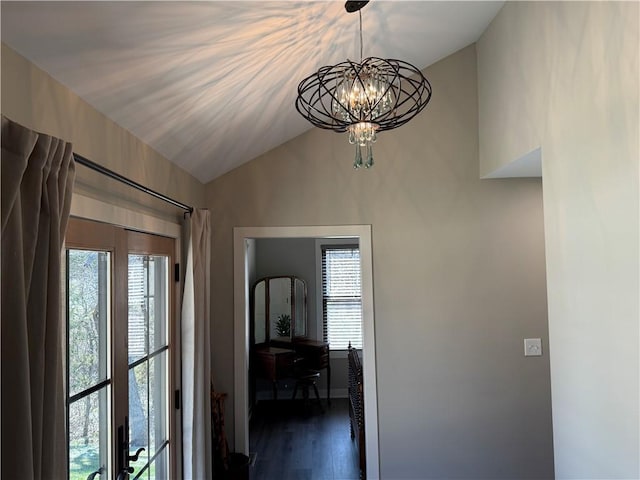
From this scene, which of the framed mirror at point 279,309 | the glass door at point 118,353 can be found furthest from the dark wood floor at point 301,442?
the glass door at point 118,353

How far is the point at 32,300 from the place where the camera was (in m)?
1.11

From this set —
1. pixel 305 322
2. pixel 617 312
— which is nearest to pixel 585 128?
pixel 617 312

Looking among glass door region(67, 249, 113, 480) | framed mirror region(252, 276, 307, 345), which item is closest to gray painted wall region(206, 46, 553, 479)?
glass door region(67, 249, 113, 480)

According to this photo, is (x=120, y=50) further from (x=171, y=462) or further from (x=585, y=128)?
(x=171, y=462)

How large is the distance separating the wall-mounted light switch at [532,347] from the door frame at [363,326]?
1.14 m

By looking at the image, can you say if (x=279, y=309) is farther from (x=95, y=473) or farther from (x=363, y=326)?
(x=95, y=473)

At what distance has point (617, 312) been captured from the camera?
5.83ft

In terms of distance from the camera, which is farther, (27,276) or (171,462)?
(171,462)

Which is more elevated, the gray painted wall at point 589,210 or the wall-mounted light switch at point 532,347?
the gray painted wall at point 589,210

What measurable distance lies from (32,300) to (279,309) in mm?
4880

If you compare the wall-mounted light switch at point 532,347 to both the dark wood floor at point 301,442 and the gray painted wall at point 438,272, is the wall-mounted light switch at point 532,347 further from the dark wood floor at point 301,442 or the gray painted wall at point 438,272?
the dark wood floor at point 301,442

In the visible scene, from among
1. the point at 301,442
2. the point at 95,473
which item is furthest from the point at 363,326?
the point at 95,473

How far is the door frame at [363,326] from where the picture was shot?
11.1ft

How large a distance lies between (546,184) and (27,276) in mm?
2281
